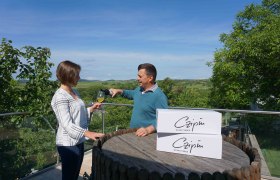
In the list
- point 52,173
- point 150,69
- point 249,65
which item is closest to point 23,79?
point 52,173

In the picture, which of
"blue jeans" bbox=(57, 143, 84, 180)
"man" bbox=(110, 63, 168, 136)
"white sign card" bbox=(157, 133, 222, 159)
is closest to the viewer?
"white sign card" bbox=(157, 133, 222, 159)

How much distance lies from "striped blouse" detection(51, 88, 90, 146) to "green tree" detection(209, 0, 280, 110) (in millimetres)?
26713

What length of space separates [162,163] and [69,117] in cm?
101

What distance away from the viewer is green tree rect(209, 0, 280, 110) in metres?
A: 28.6

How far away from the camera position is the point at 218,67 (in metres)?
31.9

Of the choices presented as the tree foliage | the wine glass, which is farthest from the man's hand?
the tree foliage

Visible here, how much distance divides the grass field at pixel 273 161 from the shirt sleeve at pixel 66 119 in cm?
323

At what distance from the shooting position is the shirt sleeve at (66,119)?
2820mm

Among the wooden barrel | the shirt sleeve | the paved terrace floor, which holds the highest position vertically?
the shirt sleeve

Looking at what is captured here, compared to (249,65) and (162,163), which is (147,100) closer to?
(162,163)

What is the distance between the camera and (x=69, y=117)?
285 cm

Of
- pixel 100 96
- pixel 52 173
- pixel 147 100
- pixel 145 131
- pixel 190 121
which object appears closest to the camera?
pixel 190 121

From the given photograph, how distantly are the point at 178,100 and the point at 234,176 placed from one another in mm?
53530

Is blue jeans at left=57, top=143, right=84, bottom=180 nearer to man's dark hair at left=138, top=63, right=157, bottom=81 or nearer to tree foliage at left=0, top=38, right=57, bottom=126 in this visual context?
man's dark hair at left=138, top=63, right=157, bottom=81
